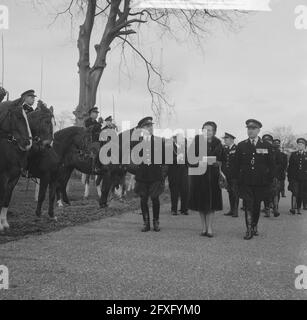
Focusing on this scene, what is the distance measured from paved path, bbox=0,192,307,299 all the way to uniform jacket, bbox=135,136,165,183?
1.00 meters

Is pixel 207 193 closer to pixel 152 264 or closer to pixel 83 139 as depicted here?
pixel 152 264

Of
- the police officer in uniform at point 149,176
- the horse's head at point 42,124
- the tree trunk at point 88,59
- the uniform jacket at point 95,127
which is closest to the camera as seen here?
the police officer in uniform at point 149,176

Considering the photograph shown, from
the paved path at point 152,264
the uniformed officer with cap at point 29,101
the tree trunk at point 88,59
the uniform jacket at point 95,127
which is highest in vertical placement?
the tree trunk at point 88,59

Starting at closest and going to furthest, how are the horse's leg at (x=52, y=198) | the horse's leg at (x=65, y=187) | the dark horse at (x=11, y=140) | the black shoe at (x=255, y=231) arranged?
the dark horse at (x=11, y=140) < the black shoe at (x=255, y=231) < the horse's leg at (x=52, y=198) < the horse's leg at (x=65, y=187)

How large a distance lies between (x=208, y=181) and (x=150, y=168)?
47.9 inches

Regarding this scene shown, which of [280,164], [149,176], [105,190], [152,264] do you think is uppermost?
[280,164]

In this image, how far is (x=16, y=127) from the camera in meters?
8.91

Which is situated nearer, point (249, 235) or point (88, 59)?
point (249, 235)

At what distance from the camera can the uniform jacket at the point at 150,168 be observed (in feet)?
32.4

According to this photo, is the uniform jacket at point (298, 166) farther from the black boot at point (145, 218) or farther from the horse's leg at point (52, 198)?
the horse's leg at point (52, 198)

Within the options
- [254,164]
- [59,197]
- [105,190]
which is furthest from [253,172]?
[59,197]

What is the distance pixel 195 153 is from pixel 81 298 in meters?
4.86

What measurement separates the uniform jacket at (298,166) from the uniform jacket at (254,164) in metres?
5.65

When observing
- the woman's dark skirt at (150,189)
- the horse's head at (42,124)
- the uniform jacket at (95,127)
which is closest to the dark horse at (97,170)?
the uniform jacket at (95,127)
